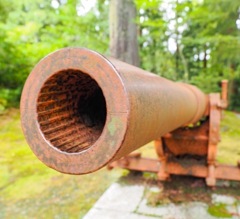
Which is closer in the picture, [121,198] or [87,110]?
[87,110]

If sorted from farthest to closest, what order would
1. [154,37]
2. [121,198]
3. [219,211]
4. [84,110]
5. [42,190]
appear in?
[154,37], [42,190], [121,198], [219,211], [84,110]

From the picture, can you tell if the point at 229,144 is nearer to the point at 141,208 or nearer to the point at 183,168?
the point at 183,168

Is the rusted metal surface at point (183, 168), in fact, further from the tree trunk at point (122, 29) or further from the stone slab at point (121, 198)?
the tree trunk at point (122, 29)

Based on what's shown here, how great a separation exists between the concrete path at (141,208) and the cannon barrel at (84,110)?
6.25ft

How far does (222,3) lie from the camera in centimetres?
748

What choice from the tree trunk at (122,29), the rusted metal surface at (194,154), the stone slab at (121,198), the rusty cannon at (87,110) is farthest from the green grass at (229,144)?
the rusty cannon at (87,110)

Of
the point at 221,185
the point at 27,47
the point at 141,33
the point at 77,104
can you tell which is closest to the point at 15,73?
the point at 27,47

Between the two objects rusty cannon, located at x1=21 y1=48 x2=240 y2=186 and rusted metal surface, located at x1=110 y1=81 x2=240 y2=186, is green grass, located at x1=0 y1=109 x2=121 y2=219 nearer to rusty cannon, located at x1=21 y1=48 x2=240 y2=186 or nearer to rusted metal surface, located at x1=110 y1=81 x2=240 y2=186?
rusted metal surface, located at x1=110 y1=81 x2=240 y2=186

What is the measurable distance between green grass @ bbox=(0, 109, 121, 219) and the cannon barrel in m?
2.13

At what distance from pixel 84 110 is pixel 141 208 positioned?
6.78 feet

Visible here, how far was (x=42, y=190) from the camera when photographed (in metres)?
3.54

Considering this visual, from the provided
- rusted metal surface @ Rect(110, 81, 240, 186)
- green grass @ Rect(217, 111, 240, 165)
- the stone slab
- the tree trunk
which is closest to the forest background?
the tree trunk

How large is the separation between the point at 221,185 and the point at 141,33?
843 cm

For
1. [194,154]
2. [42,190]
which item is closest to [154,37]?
[194,154]
